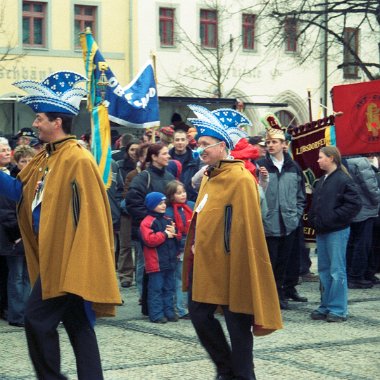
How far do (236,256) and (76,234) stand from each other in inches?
50.6

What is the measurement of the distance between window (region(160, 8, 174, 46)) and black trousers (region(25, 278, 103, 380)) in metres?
35.7

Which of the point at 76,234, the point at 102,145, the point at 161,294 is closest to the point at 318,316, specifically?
the point at 161,294

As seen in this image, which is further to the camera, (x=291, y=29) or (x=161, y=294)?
(x=291, y=29)

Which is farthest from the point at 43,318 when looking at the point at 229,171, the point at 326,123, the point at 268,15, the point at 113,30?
the point at 113,30

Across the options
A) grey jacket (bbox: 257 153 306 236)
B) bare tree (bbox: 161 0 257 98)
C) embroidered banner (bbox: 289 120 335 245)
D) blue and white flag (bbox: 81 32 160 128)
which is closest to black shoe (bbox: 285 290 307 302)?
grey jacket (bbox: 257 153 306 236)

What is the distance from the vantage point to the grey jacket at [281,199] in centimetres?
1258

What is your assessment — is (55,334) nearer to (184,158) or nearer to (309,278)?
(184,158)

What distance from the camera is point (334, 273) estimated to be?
11.9 m

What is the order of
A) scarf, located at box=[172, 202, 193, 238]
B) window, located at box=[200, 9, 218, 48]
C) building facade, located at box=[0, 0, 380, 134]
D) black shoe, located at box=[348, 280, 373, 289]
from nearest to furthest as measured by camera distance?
scarf, located at box=[172, 202, 193, 238] < black shoe, located at box=[348, 280, 373, 289] < building facade, located at box=[0, 0, 380, 134] < window, located at box=[200, 9, 218, 48]

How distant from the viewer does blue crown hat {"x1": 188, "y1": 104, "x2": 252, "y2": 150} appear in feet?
27.3

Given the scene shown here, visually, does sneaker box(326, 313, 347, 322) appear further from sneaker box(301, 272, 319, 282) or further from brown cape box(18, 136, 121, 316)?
brown cape box(18, 136, 121, 316)

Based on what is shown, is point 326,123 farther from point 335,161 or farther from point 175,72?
point 175,72

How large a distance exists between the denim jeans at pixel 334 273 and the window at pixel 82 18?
1147 inches

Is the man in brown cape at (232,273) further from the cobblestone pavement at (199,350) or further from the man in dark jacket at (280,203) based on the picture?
the man in dark jacket at (280,203)
